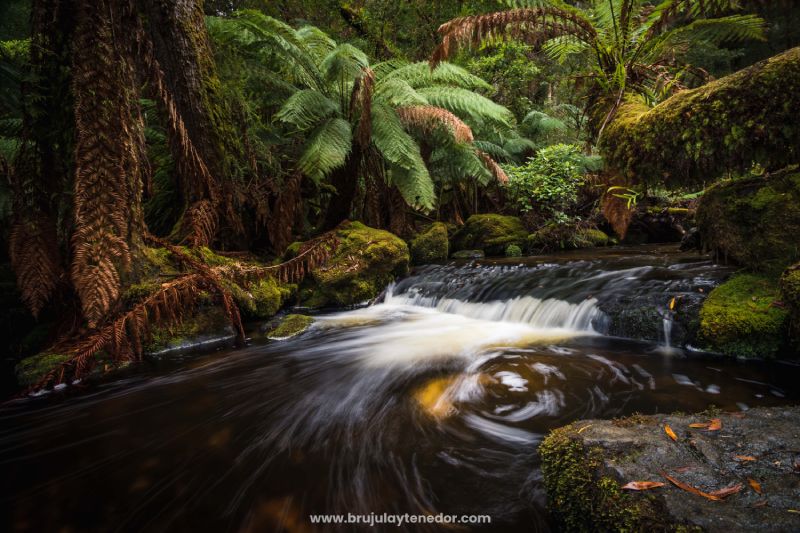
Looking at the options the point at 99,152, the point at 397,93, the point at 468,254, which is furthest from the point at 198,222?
the point at 468,254

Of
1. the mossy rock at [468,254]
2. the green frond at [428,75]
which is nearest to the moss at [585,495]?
the mossy rock at [468,254]

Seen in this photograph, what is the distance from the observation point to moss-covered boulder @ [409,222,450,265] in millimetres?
Answer: 6980

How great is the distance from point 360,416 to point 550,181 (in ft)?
22.0

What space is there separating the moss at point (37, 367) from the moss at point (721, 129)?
187 inches

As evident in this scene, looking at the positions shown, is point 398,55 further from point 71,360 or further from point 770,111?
point 71,360

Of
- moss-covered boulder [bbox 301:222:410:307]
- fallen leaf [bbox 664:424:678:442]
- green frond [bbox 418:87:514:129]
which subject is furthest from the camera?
green frond [bbox 418:87:514:129]

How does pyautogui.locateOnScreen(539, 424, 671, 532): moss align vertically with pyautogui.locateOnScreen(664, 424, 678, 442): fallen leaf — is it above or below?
below

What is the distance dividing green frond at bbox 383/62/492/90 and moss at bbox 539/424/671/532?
634 centimetres

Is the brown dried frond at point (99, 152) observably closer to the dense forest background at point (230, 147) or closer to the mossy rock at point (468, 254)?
the dense forest background at point (230, 147)

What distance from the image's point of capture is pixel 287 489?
1.50 m

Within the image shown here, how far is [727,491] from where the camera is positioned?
93 centimetres

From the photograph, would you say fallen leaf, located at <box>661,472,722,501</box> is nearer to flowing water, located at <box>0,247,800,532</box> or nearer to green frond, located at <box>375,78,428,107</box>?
flowing water, located at <box>0,247,800,532</box>

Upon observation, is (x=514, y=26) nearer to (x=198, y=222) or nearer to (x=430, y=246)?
(x=430, y=246)

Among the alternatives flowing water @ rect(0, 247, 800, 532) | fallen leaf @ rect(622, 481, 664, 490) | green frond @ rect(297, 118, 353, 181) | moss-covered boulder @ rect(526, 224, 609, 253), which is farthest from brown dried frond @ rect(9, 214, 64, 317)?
moss-covered boulder @ rect(526, 224, 609, 253)
